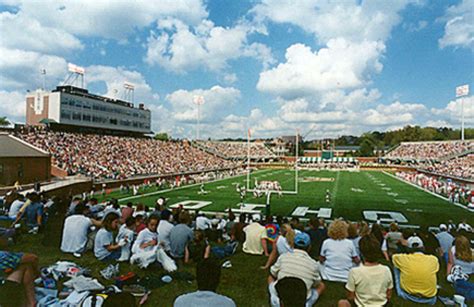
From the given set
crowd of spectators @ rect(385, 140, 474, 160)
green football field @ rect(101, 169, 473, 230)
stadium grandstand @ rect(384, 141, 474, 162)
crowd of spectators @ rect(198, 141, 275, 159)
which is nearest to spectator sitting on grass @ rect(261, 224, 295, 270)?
green football field @ rect(101, 169, 473, 230)

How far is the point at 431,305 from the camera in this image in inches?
201

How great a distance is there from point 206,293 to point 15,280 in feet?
8.99

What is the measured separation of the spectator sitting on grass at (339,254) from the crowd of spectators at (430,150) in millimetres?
65221

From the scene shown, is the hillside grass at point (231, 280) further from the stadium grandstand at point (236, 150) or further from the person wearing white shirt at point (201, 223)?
the stadium grandstand at point (236, 150)

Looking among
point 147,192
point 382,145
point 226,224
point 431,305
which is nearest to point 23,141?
point 147,192

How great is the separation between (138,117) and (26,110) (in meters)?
19.5

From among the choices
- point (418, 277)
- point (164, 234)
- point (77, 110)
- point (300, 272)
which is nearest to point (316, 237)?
point (418, 277)

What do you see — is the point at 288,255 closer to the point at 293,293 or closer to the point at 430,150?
the point at 293,293

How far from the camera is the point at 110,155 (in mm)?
42500

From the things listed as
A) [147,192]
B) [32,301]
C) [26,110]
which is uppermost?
[26,110]

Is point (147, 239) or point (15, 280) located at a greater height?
point (15, 280)

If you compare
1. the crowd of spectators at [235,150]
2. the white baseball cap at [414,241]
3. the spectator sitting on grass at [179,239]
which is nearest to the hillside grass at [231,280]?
the spectator sitting on grass at [179,239]

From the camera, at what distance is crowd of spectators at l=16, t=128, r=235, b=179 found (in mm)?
33875

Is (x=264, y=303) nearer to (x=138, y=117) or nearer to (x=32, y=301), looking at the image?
(x=32, y=301)
